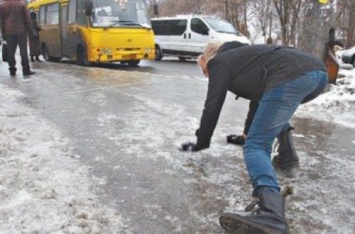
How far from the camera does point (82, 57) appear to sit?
13.2 m

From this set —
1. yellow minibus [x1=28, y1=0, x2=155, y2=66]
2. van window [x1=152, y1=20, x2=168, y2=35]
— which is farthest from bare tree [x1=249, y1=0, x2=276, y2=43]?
yellow minibus [x1=28, y1=0, x2=155, y2=66]

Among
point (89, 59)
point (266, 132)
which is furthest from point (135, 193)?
point (89, 59)

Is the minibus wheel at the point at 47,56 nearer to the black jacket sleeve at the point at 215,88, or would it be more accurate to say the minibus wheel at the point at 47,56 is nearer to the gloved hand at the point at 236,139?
the gloved hand at the point at 236,139

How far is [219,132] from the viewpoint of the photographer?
5.11 meters

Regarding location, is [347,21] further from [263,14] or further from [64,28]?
[64,28]

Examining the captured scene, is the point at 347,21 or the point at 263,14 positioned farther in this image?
the point at 263,14

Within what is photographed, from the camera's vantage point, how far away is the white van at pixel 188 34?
16.5 metres

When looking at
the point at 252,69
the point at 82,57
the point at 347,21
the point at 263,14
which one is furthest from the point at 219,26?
the point at 252,69

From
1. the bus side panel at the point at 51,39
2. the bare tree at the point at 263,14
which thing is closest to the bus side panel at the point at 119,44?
the bus side panel at the point at 51,39

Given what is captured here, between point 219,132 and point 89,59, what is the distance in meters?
8.15

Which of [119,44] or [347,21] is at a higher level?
[347,21]

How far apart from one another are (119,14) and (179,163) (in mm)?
9403

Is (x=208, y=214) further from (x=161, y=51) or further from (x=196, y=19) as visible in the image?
(x=161, y=51)

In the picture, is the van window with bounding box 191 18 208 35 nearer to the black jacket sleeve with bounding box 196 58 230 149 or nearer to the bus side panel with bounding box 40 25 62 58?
the bus side panel with bounding box 40 25 62 58
